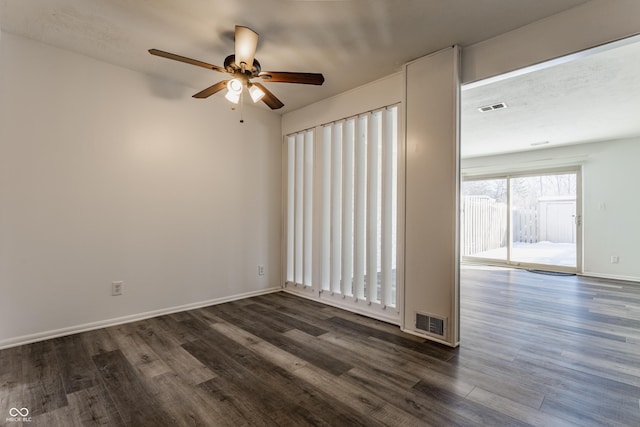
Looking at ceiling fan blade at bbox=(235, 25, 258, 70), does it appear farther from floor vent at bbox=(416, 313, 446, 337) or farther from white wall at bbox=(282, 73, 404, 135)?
floor vent at bbox=(416, 313, 446, 337)

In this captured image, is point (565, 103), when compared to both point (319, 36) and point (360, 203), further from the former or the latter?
point (319, 36)

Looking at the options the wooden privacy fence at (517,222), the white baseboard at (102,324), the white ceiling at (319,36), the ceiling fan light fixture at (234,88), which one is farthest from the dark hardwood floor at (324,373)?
the wooden privacy fence at (517,222)

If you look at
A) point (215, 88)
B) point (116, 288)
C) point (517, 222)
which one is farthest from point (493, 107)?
point (116, 288)

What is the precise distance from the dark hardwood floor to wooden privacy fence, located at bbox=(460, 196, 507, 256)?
4.15 metres

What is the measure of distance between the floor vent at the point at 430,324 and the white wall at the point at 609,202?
5.03 metres

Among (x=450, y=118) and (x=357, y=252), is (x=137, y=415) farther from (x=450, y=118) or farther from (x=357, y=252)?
(x=450, y=118)

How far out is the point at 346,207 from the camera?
3.56 meters

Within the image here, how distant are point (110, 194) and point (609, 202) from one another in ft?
25.4

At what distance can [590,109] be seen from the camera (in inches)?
155

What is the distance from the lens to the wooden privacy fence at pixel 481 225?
7.25 meters

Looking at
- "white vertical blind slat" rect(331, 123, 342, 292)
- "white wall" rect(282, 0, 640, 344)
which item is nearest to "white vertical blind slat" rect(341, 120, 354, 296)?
"white vertical blind slat" rect(331, 123, 342, 292)

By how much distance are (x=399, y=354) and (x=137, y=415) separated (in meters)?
1.77

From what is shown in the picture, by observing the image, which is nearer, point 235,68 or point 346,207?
point 235,68

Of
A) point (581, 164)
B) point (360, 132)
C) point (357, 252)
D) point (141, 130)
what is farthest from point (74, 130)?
point (581, 164)
